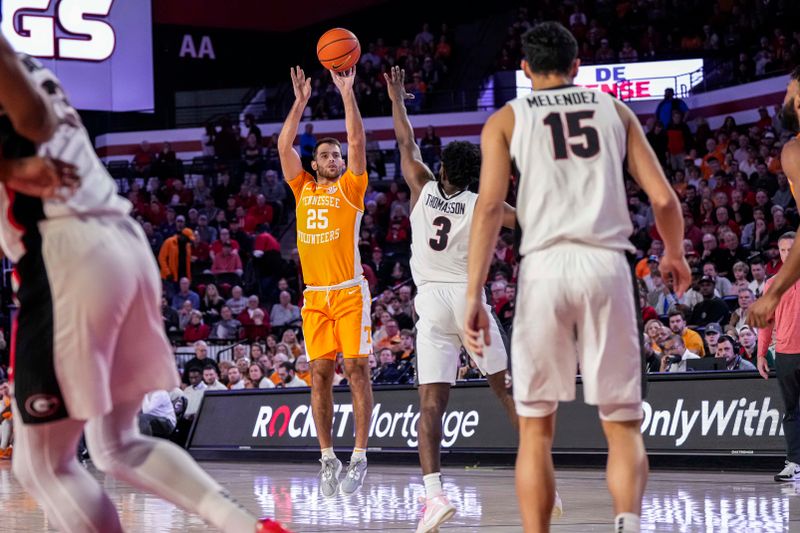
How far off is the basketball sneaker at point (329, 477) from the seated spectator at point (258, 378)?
22.6ft

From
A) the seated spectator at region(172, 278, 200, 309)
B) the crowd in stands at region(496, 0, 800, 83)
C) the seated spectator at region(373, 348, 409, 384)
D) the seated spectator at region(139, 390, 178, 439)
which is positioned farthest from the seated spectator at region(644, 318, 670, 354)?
the crowd in stands at region(496, 0, 800, 83)

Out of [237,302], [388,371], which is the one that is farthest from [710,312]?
[237,302]

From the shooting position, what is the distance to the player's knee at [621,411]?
4559 millimetres

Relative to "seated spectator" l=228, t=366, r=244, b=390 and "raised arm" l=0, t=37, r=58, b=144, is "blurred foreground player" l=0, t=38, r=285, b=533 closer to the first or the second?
"raised arm" l=0, t=37, r=58, b=144

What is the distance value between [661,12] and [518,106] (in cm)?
2386

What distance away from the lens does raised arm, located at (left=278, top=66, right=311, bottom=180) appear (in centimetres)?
852

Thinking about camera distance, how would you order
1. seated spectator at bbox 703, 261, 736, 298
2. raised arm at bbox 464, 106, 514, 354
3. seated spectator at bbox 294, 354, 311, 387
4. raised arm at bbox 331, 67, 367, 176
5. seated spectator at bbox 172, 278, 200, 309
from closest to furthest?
raised arm at bbox 464, 106, 514, 354
raised arm at bbox 331, 67, 367, 176
seated spectator at bbox 703, 261, 736, 298
seated spectator at bbox 294, 354, 311, 387
seated spectator at bbox 172, 278, 200, 309

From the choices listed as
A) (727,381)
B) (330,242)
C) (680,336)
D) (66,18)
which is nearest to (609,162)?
(330,242)

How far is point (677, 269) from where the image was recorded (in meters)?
4.77

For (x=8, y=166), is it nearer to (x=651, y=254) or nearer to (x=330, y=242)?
(x=330, y=242)

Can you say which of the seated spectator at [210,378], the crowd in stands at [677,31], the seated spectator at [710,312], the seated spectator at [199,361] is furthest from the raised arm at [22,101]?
the crowd in stands at [677,31]

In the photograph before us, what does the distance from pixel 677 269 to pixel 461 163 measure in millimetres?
2410

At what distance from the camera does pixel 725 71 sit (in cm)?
2456

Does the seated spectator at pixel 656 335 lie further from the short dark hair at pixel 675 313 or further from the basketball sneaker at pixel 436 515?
the basketball sneaker at pixel 436 515
